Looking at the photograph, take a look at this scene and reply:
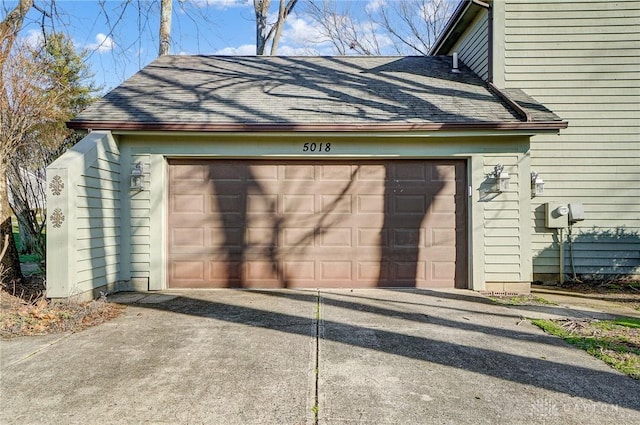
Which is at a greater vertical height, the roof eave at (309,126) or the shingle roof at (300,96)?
the shingle roof at (300,96)

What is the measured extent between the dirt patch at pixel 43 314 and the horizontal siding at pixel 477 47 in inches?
296

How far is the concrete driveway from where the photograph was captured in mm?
2523

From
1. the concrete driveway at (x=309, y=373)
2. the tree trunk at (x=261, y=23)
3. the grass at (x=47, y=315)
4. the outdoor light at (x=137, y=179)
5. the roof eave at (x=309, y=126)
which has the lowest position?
the concrete driveway at (x=309, y=373)

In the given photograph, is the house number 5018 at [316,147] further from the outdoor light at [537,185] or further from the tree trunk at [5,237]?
the tree trunk at [5,237]

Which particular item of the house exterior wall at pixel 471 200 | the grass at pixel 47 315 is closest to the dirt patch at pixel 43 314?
the grass at pixel 47 315

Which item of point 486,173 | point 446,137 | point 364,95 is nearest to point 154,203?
point 364,95

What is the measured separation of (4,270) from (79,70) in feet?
34.7

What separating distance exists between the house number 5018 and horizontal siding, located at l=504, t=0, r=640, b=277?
12.1 feet

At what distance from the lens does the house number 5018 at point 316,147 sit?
6.28 meters

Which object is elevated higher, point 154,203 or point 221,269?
point 154,203

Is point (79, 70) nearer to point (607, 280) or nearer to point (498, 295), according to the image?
point (498, 295)

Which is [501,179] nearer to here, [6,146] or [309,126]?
[309,126]

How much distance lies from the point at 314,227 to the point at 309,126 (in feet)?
5.29

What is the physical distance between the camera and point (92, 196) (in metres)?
5.44
